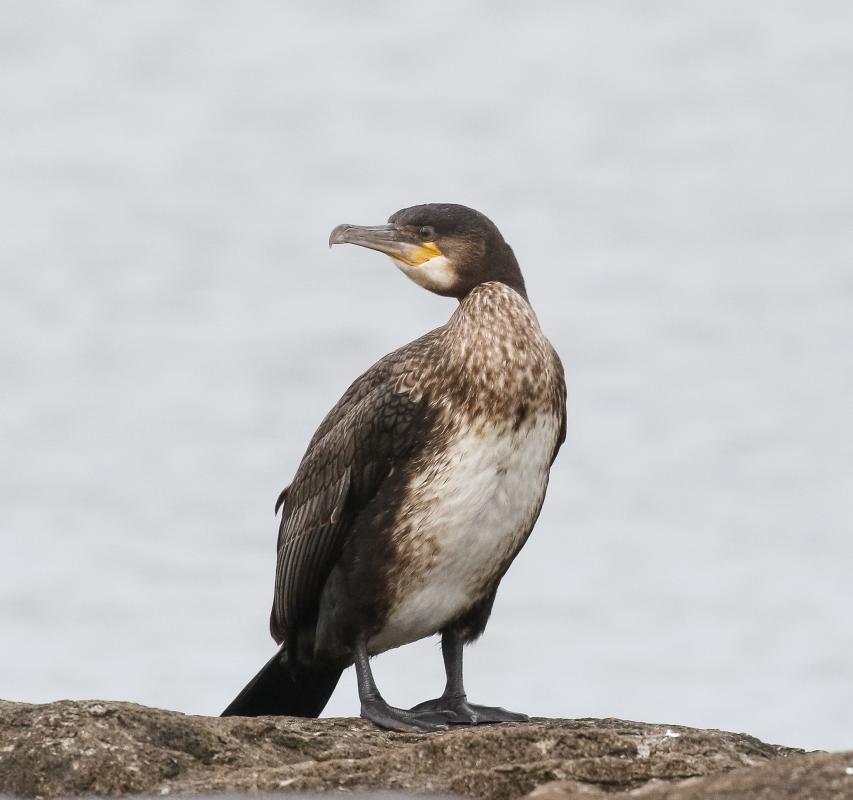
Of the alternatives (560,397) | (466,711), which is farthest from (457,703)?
(560,397)

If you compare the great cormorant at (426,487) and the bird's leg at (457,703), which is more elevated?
the great cormorant at (426,487)

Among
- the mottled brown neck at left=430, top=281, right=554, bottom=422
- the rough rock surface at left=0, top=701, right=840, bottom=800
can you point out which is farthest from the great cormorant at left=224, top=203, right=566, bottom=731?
the rough rock surface at left=0, top=701, right=840, bottom=800

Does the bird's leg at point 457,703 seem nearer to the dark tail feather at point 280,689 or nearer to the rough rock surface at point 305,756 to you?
the dark tail feather at point 280,689

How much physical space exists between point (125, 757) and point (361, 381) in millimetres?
2560

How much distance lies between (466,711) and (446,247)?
1.99 meters

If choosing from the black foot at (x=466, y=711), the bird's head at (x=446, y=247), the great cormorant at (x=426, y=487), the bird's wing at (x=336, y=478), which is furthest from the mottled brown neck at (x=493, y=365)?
the black foot at (x=466, y=711)

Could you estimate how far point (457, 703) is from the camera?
713cm

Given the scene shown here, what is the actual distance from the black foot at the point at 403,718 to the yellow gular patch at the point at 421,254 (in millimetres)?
1919

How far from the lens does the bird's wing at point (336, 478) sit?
693cm

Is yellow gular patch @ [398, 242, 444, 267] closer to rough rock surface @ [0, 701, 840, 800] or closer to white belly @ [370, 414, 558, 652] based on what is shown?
white belly @ [370, 414, 558, 652]

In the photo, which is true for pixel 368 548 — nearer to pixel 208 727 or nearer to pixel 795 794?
pixel 208 727

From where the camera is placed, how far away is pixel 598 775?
4.89m

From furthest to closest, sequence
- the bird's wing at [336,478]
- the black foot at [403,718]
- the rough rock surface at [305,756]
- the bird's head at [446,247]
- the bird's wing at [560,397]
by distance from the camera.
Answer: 1. the bird's head at [446,247]
2. the bird's wing at [560,397]
3. the bird's wing at [336,478]
4. the black foot at [403,718]
5. the rough rock surface at [305,756]

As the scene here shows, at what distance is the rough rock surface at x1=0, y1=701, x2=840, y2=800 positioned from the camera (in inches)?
189
